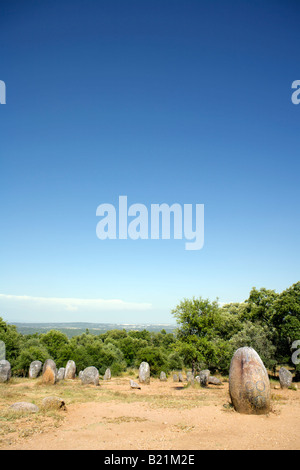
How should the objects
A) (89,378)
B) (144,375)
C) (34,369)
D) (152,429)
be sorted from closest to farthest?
(152,429)
(89,378)
(144,375)
(34,369)

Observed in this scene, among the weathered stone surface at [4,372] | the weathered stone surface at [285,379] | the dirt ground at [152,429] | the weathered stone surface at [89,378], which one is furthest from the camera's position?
the weathered stone surface at [4,372]

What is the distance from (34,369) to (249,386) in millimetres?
26958

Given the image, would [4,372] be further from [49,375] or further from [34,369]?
[34,369]

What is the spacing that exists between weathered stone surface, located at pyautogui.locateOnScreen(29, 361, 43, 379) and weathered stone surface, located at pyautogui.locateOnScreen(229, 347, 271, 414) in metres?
25.9

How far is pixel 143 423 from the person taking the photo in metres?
10.4

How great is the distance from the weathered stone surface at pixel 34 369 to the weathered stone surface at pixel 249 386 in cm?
2588

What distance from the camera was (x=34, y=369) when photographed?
30.0 metres

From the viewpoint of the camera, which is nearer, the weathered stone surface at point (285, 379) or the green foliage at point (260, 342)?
the weathered stone surface at point (285, 379)

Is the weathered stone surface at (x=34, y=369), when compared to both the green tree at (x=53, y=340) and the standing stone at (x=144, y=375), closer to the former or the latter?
the green tree at (x=53, y=340)

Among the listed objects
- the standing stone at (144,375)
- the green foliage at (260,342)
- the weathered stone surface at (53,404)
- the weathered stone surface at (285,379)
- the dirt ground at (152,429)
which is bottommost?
the standing stone at (144,375)

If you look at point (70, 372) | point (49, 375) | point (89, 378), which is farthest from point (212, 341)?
point (49, 375)

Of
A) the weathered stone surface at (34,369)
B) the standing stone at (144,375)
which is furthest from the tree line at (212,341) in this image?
the standing stone at (144,375)

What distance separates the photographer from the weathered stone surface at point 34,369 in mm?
29767
